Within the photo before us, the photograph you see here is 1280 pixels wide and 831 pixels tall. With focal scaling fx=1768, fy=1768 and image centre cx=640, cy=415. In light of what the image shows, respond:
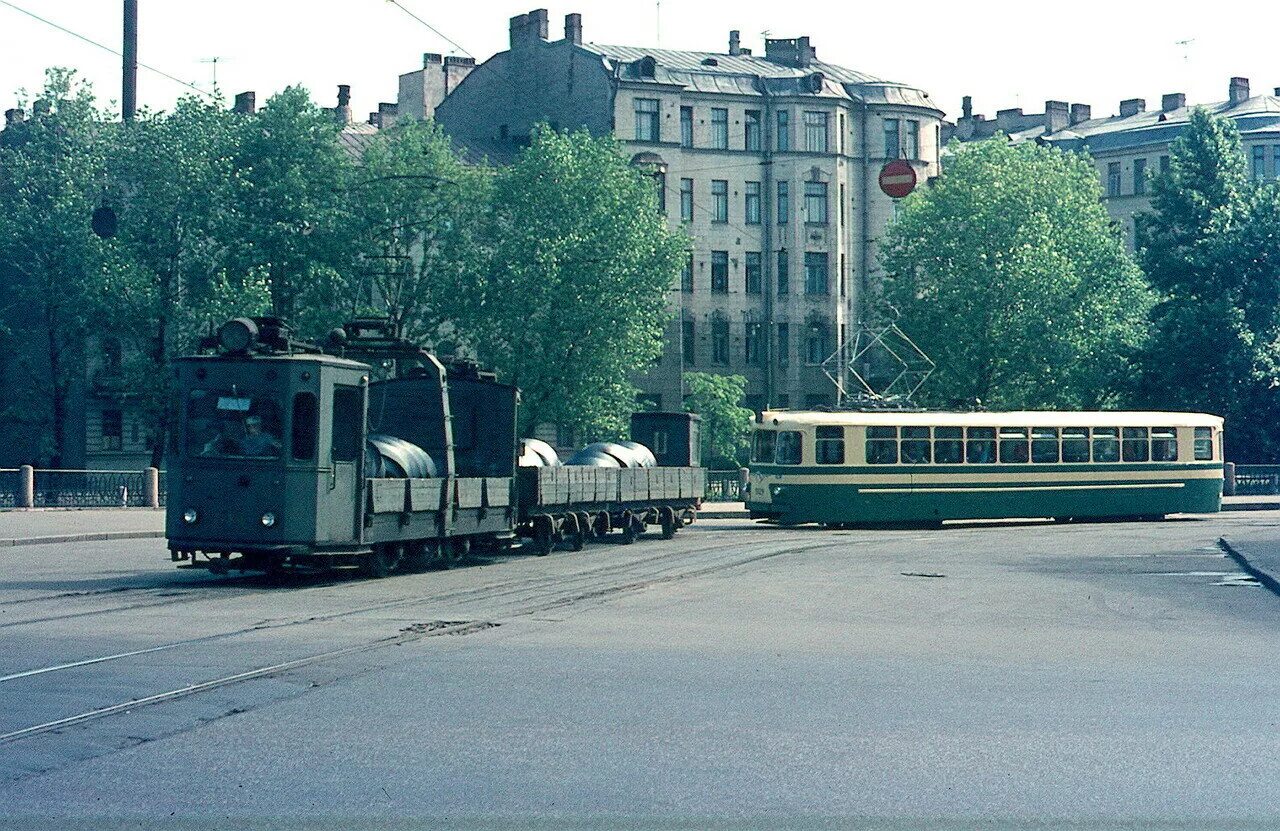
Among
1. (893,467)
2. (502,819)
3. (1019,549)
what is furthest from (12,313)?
(502,819)

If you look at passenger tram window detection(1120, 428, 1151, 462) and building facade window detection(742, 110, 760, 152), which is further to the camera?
building facade window detection(742, 110, 760, 152)

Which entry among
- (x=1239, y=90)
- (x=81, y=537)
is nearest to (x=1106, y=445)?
(x=81, y=537)

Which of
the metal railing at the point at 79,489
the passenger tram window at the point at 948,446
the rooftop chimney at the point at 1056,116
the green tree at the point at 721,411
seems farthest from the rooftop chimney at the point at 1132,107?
the metal railing at the point at 79,489

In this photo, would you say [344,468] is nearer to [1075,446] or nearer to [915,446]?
[915,446]

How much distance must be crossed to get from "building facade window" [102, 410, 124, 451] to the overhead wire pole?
21.2 meters

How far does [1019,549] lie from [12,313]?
53.1m

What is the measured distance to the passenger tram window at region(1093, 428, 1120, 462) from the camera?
4259 centimetres

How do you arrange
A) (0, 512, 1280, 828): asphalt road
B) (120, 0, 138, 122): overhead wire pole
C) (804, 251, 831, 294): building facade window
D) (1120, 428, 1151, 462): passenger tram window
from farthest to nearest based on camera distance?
(804, 251, 831, 294): building facade window < (120, 0, 138, 122): overhead wire pole < (1120, 428, 1151, 462): passenger tram window < (0, 512, 1280, 828): asphalt road

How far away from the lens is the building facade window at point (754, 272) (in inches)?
3081

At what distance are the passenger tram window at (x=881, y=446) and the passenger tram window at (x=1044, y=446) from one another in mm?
3845

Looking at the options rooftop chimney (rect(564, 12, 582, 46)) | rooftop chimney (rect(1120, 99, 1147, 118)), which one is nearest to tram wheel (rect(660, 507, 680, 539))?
rooftop chimney (rect(564, 12, 582, 46))

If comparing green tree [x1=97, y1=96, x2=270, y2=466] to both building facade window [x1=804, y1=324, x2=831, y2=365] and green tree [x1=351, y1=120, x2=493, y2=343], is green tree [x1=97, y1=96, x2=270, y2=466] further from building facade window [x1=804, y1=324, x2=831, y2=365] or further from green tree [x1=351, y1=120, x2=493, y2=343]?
building facade window [x1=804, y1=324, x2=831, y2=365]

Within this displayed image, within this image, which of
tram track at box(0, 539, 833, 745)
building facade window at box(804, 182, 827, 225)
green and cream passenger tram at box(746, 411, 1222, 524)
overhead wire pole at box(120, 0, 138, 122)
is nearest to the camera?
tram track at box(0, 539, 833, 745)

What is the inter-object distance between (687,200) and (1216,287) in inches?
924
